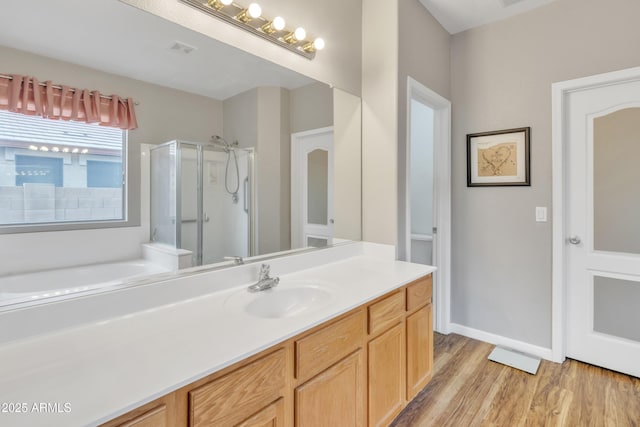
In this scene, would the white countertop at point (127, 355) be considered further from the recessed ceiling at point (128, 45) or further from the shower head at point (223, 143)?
the recessed ceiling at point (128, 45)

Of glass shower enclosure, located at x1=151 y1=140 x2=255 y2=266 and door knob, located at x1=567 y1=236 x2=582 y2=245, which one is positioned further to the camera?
door knob, located at x1=567 y1=236 x2=582 y2=245

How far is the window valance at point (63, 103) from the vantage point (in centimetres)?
96

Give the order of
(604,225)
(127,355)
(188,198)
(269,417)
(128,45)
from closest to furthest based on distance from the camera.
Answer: (127,355), (269,417), (128,45), (188,198), (604,225)

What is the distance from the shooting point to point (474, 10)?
244 centimetres

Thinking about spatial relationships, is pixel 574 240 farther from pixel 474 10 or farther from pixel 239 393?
pixel 239 393

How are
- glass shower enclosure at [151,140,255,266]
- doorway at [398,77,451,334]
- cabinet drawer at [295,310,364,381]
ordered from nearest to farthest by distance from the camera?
cabinet drawer at [295,310,364,381], glass shower enclosure at [151,140,255,266], doorway at [398,77,451,334]

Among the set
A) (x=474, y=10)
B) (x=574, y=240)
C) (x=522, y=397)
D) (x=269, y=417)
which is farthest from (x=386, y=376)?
(x=474, y=10)

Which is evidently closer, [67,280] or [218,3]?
[67,280]

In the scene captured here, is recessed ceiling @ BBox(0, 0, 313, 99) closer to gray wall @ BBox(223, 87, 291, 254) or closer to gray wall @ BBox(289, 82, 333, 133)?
gray wall @ BBox(223, 87, 291, 254)

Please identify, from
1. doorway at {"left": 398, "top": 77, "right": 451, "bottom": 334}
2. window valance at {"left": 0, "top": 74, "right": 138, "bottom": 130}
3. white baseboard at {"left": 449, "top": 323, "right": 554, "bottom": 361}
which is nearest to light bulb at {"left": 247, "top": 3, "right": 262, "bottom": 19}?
window valance at {"left": 0, "top": 74, "right": 138, "bottom": 130}

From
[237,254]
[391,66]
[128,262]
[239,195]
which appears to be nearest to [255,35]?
[239,195]

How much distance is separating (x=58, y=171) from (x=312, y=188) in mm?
1302

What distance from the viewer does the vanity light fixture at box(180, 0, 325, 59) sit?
142cm

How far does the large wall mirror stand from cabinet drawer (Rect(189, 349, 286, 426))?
60 centimetres
